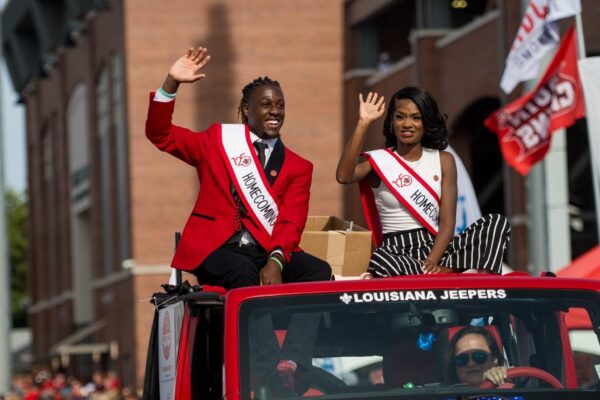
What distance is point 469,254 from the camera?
7691 mm

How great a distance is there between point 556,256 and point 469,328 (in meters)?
15.3

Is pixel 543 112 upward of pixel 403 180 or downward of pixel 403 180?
upward

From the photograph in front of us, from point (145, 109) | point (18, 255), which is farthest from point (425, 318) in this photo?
point (18, 255)

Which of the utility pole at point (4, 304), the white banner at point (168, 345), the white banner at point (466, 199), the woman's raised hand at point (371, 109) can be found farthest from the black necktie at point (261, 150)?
the utility pole at point (4, 304)

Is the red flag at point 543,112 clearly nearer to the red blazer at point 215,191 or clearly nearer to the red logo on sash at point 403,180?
the red logo on sash at point 403,180

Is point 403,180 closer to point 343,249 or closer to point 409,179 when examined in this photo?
point 409,179

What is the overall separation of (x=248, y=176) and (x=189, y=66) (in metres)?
0.62

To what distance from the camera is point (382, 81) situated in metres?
39.1

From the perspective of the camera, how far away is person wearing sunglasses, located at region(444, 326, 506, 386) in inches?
257

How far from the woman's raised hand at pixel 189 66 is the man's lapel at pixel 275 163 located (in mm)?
500

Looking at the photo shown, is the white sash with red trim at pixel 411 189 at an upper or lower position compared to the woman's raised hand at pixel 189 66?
lower

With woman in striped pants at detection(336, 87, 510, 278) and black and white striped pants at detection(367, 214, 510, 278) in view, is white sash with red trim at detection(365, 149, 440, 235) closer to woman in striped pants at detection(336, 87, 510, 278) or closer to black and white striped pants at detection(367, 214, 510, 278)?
woman in striped pants at detection(336, 87, 510, 278)

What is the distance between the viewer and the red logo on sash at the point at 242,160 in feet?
25.9

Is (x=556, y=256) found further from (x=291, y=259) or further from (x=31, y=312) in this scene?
(x=31, y=312)
